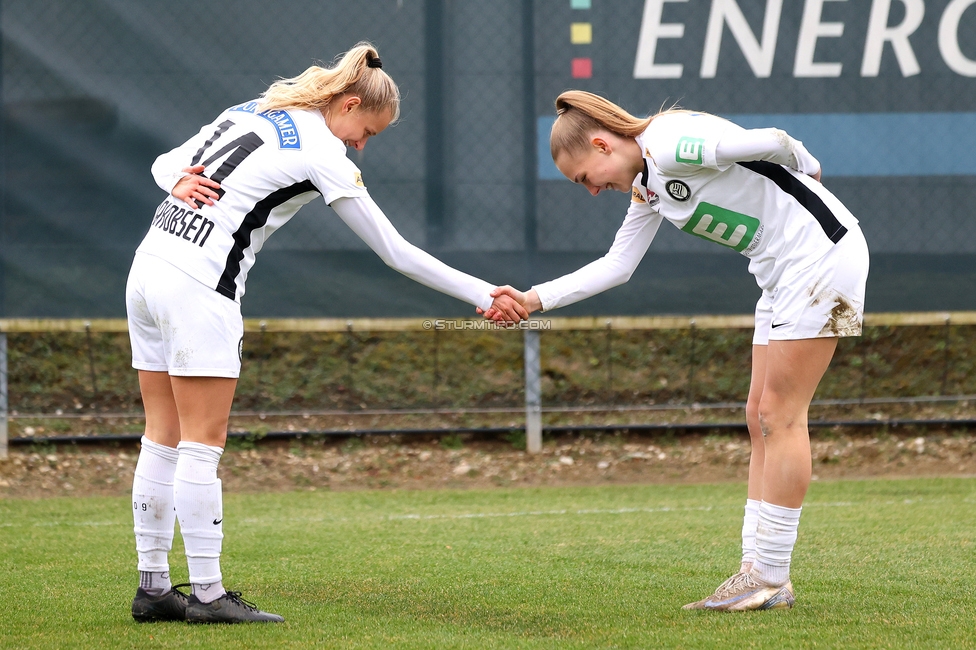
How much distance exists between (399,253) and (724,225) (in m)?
0.93

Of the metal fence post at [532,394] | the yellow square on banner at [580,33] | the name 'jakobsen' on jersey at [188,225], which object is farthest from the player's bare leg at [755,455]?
the yellow square on banner at [580,33]

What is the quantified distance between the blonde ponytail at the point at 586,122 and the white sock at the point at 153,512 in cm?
147

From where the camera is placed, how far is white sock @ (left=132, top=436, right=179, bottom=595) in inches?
116

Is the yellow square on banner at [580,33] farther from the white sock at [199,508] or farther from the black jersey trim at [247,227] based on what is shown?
the white sock at [199,508]

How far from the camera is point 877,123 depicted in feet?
20.7

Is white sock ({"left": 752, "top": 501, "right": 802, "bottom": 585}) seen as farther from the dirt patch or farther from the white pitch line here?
the dirt patch

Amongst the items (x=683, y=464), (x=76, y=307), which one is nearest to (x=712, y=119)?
(x=683, y=464)

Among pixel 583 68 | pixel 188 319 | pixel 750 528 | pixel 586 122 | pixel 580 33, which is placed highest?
pixel 580 33

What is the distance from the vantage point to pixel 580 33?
621 cm

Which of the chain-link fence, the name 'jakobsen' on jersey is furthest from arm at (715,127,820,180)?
the chain-link fence

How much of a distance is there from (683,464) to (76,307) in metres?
3.67

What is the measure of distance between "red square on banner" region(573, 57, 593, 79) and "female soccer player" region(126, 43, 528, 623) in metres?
3.35

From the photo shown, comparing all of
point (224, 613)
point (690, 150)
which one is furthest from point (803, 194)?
point (224, 613)

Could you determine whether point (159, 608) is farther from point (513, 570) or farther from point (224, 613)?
point (513, 570)
